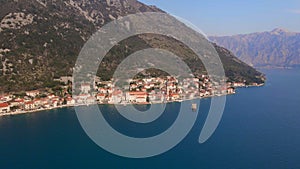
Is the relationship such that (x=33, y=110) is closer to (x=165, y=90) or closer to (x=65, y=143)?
(x=65, y=143)

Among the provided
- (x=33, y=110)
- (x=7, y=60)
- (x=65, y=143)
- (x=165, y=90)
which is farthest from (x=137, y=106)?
(x=7, y=60)

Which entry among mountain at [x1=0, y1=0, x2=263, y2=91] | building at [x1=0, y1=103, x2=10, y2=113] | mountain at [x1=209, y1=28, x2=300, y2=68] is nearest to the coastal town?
building at [x1=0, y1=103, x2=10, y2=113]

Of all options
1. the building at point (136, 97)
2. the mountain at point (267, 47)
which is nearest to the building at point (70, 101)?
the building at point (136, 97)

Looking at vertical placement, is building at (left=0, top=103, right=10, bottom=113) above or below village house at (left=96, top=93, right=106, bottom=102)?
below

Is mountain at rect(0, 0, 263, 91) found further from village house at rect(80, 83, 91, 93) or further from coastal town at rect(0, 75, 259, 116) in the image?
village house at rect(80, 83, 91, 93)

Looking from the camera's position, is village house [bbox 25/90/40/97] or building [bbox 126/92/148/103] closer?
village house [bbox 25/90/40/97]

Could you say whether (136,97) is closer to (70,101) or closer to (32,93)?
(70,101)

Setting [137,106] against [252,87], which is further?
[252,87]
